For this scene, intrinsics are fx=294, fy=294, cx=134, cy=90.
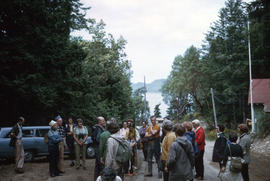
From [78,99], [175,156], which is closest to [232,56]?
[78,99]

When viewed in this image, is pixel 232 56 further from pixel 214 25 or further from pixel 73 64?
pixel 73 64

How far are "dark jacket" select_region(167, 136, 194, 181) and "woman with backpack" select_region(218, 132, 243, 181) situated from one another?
1.00 m

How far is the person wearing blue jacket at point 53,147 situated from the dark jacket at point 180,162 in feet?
19.5

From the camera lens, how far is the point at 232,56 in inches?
1735

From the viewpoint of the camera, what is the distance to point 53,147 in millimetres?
10734

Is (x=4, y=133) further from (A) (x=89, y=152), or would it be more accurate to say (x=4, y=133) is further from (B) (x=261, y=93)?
(B) (x=261, y=93)

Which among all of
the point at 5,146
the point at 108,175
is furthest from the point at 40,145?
the point at 108,175

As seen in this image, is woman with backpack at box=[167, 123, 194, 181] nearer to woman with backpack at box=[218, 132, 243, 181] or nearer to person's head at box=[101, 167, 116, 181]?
woman with backpack at box=[218, 132, 243, 181]

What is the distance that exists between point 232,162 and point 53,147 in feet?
22.1

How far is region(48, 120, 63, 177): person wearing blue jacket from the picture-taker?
10.7 meters

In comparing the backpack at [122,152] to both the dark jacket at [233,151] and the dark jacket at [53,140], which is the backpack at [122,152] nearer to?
the dark jacket at [233,151]

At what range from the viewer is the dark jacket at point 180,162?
5.96 metres

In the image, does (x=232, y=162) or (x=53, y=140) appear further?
(x=53, y=140)

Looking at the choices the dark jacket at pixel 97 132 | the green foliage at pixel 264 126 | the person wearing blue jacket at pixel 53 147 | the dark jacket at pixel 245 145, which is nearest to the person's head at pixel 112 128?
the dark jacket at pixel 97 132
